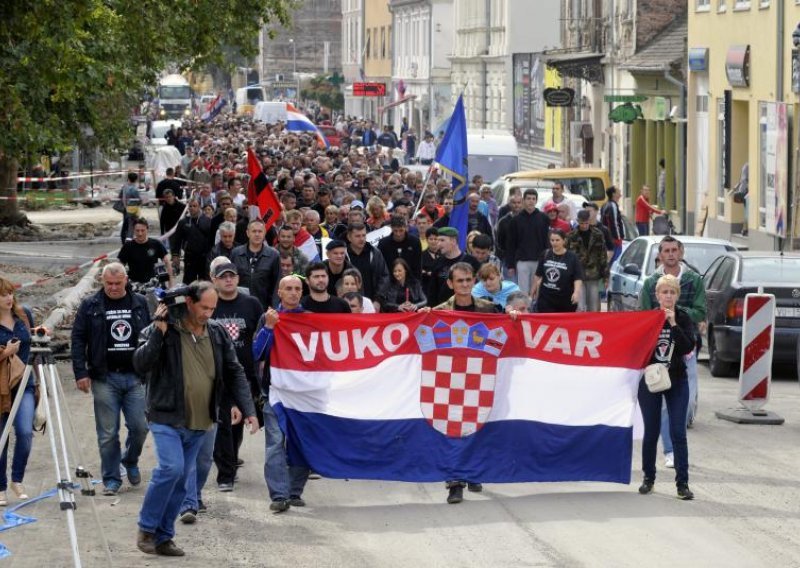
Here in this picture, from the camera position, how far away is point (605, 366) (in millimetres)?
12469

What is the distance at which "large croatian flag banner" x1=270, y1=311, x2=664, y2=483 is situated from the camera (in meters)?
12.2

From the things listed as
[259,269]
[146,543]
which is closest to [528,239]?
[259,269]

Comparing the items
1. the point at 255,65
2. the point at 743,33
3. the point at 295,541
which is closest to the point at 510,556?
the point at 295,541

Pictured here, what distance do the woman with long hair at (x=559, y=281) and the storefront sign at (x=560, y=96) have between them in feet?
118

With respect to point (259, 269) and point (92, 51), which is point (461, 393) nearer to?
point (259, 269)

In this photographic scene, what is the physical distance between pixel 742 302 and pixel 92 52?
9.35 meters

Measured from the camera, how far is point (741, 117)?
38562mm

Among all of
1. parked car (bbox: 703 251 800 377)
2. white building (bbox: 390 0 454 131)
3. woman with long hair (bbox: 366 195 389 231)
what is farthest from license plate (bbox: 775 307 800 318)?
white building (bbox: 390 0 454 131)

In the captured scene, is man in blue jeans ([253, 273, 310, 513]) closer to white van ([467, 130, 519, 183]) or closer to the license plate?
the license plate

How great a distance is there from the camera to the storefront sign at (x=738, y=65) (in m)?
36.7

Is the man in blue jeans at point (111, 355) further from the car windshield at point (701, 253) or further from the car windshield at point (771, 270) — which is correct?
the car windshield at point (701, 253)

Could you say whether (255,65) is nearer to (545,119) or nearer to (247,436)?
(545,119)

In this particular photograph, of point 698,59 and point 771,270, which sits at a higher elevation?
point 698,59

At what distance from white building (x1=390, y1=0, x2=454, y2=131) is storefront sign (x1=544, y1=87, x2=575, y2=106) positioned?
1293 inches
